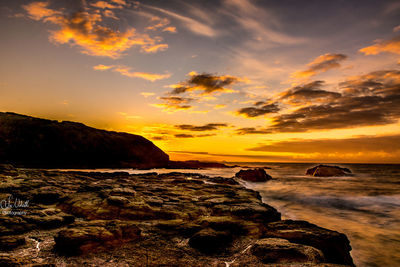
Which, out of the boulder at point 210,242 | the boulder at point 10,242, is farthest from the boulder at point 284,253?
the boulder at point 10,242

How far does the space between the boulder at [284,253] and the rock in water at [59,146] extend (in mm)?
47966

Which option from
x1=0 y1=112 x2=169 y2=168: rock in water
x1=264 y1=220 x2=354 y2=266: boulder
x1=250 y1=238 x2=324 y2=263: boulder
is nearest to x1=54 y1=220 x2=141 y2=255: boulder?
x1=250 y1=238 x2=324 y2=263: boulder

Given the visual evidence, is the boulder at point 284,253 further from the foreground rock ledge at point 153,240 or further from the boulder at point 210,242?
the boulder at point 210,242

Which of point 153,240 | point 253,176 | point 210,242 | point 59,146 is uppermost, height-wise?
point 59,146

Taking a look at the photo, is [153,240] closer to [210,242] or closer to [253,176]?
[210,242]

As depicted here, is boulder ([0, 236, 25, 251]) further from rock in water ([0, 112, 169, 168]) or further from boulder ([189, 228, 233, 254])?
rock in water ([0, 112, 169, 168])

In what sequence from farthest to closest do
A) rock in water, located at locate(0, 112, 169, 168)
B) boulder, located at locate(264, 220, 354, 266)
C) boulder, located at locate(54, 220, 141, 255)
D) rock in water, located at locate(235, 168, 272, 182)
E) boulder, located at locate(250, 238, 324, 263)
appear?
rock in water, located at locate(0, 112, 169, 168)
rock in water, located at locate(235, 168, 272, 182)
boulder, located at locate(264, 220, 354, 266)
boulder, located at locate(54, 220, 141, 255)
boulder, located at locate(250, 238, 324, 263)

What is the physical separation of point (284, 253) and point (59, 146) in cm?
5459

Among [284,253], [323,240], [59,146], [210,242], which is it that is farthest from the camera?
[59,146]

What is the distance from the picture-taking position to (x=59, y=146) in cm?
4719

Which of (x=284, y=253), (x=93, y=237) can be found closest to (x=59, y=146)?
(x=93, y=237)

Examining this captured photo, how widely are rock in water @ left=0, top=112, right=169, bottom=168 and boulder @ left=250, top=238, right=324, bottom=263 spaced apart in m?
48.0

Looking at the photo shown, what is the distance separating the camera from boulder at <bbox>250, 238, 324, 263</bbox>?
3.73 metres

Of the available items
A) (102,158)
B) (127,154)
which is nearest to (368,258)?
(102,158)
